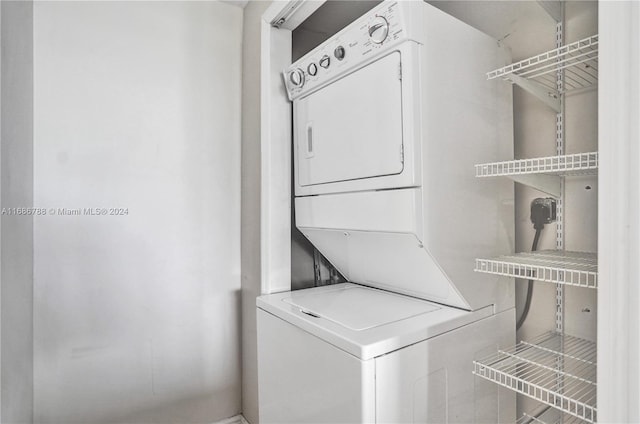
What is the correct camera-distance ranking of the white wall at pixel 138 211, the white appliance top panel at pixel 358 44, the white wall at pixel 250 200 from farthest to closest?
the white wall at pixel 250 200 < the white wall at pixel 138 211 < the white appliance top panel at pixel 358 44

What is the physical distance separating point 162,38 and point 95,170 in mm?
960

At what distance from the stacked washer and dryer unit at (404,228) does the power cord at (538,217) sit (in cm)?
12

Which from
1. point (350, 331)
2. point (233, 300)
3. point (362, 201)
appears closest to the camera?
point (350, 331)

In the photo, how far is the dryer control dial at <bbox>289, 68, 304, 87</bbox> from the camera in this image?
2.03 m

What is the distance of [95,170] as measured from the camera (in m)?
2.22

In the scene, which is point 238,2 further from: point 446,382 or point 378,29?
point 446,382

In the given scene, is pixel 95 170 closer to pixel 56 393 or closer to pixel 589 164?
pixel 56 393

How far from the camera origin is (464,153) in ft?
5.23

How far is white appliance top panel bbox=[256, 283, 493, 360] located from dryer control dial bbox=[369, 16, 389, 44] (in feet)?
3.73

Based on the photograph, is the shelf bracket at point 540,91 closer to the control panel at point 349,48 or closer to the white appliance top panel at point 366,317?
the control panel at point 349,48

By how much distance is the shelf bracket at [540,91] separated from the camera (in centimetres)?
150

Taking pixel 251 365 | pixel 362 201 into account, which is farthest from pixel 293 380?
pixel 251 365

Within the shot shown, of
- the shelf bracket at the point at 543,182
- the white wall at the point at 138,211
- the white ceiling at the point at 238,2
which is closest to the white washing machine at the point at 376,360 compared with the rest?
the shelf bracket at the point at 543,182

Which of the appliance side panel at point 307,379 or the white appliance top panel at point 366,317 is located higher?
the white appliance top panel at point 366,317
